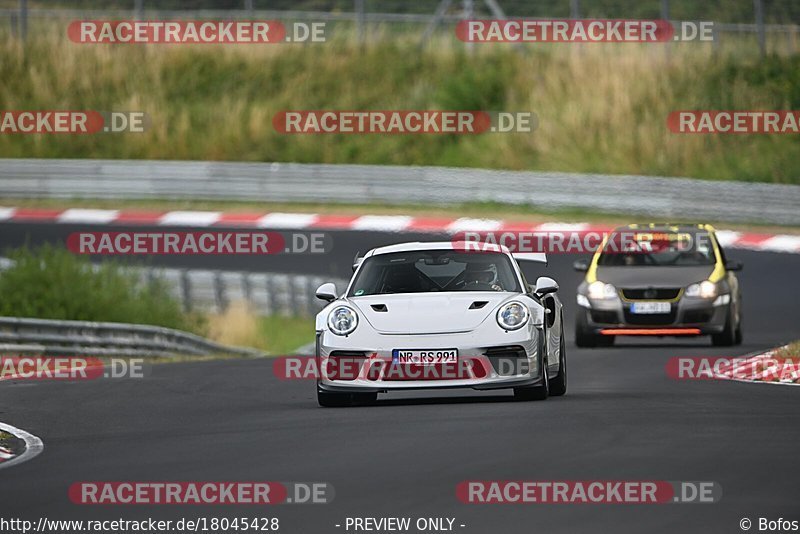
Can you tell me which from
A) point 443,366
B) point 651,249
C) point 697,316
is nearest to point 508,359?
point 443,366

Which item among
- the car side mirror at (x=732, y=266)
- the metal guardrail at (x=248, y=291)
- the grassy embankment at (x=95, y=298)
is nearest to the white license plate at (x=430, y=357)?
the car side mirror at (x=732, y=266)

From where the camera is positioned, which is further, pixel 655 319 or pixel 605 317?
pixel 605 317

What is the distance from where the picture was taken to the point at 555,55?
46125 mm

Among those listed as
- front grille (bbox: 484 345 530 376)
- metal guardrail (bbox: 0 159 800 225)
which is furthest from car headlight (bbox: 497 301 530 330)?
metal guardrail (bbox: 0 159 800 225)

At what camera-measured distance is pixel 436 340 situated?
13422 millimetres

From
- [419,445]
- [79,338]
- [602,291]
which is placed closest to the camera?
[419,445]

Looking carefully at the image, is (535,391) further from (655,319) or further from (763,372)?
(655,319)

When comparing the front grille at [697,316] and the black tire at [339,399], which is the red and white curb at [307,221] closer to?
the front grille at [697,316]

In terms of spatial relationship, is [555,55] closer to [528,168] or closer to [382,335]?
[528,168]

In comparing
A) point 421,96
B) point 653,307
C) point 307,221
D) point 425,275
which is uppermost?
point 421,96

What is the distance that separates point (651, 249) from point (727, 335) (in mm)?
1520

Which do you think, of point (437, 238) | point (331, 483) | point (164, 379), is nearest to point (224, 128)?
point (437, 238)

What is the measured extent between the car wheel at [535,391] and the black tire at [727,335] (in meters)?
6.90

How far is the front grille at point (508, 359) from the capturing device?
44.2 feet
